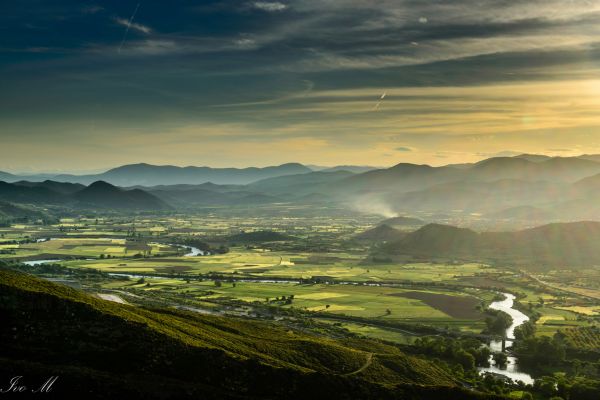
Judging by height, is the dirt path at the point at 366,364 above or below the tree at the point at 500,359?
above

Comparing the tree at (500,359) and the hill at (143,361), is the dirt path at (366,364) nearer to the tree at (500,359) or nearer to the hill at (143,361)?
the hill at (143,361)

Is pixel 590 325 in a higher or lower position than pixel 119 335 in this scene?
lower

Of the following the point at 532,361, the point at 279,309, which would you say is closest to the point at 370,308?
the point at 279,309

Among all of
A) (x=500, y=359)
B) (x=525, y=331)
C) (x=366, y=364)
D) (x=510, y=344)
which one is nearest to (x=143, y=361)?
(x=366, y=364)

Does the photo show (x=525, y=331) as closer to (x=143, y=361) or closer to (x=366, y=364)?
(x=366, y=364)

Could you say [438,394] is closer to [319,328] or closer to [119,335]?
[119,335]

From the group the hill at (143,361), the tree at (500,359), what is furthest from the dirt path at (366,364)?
the tree at (500,359)

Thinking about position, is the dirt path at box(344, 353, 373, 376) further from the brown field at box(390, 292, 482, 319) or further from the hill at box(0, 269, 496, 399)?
the brown field at box(390, 292, 482, 319)
